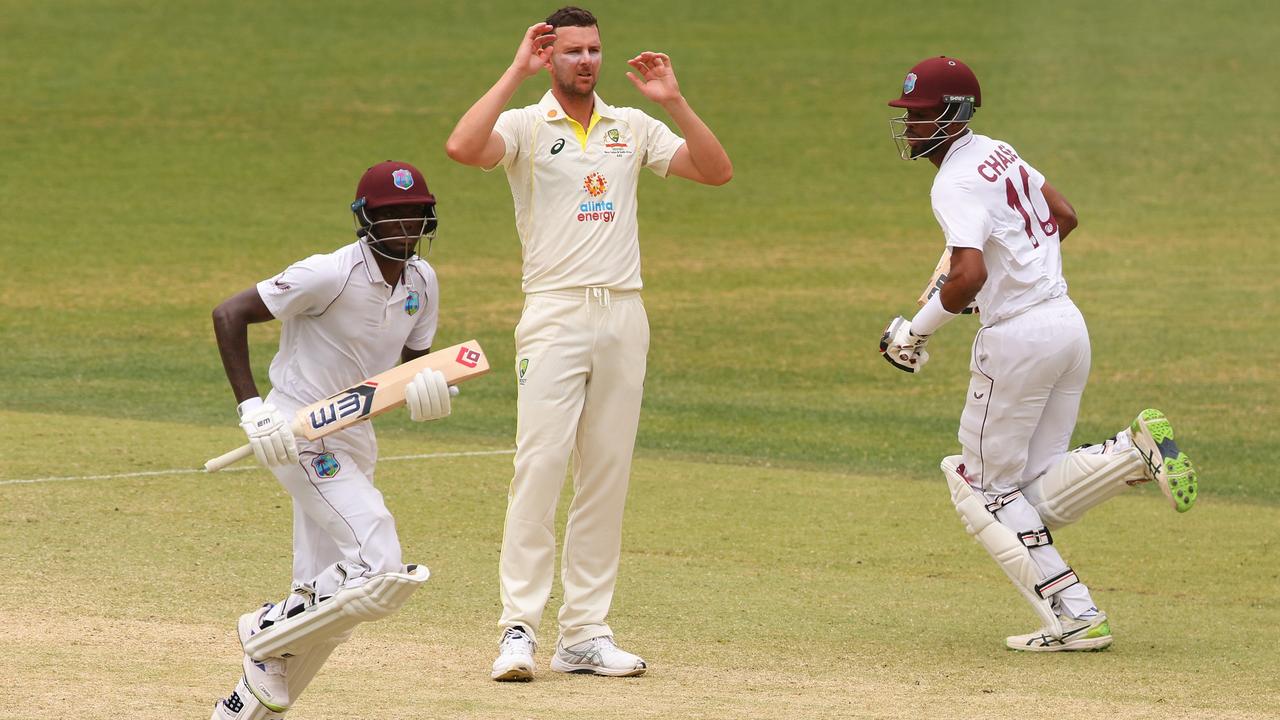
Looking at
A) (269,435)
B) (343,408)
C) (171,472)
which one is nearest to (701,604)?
(343,408)

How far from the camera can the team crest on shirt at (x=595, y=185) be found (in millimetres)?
7336

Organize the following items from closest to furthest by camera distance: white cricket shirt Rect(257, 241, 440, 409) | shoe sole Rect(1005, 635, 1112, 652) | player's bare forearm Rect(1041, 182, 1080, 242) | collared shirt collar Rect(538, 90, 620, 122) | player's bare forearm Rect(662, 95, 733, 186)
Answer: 1. white cricket shirt Rect(257, 241, 440, 409)
2. collared shirt collar Rect(538, 90, 620, 122)
3. player's bare forearm Rect(662, 95, 733, 186)
4. shoe sole Rect(1005, 635, 1112, 652)
5. player's bare forearm Rect(1041, 182, 1080, 242)

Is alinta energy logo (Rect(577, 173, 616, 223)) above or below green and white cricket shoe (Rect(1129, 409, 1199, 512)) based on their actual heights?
above

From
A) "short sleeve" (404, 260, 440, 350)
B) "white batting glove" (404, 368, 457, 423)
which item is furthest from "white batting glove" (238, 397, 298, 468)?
"short sleeve" (404, 260, 440, 350)

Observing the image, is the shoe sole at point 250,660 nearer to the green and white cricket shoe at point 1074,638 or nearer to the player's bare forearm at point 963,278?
the player's bare forearm at point 963,278

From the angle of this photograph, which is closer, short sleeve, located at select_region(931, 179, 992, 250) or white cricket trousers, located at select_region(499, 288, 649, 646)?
white cricket trousers, located at select_region(499, 288, 649, 646)

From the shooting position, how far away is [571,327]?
7238 millimetres

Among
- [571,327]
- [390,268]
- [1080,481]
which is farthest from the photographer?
[1080,481]

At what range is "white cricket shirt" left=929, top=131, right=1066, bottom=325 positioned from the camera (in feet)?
25.1

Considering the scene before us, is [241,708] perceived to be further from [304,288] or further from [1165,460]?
[1165,460]

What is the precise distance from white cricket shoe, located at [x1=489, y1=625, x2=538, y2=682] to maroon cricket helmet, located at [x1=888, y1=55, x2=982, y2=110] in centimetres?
271

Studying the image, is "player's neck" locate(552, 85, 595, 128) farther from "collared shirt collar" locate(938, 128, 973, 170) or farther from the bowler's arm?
"collared shirt collar" locate(938, 128, 973, 170)

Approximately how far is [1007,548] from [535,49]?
2.88m

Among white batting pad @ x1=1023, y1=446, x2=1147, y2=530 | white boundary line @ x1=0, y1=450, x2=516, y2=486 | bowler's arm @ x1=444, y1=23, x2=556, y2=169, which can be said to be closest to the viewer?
bowler's arm @ x1=444, y1=23, x2=556, y2=169
